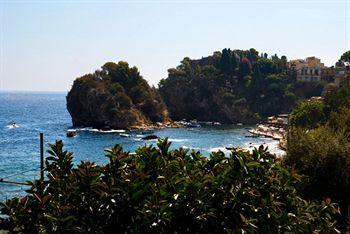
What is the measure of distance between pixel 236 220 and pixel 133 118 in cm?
10250

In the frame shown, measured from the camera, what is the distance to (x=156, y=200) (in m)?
7.00

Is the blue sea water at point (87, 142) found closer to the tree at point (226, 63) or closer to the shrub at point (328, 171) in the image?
the shrub at point (328, 171)

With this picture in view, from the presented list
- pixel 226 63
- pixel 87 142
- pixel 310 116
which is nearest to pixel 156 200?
pixel 87 142

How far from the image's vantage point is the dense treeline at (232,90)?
139 m

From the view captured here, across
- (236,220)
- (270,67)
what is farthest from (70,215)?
(270,67)

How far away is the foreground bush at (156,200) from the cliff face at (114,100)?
324 ft

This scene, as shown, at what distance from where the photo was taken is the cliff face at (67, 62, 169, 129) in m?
108

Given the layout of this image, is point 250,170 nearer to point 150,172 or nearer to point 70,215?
point 150,172

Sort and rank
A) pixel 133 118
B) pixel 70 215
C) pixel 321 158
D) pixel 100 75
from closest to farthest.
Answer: pixel 70 215 < pixel 321 158 < pixel 133 118 < pixel 100 75

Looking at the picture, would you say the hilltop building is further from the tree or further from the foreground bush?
the foreground bush

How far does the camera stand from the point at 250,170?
7.88 metres

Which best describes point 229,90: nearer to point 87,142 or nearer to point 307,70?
point 307,70

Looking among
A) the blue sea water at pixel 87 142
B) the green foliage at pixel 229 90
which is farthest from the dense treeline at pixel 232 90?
the blue sea water at pixel 87 142

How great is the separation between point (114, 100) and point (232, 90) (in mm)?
51629
